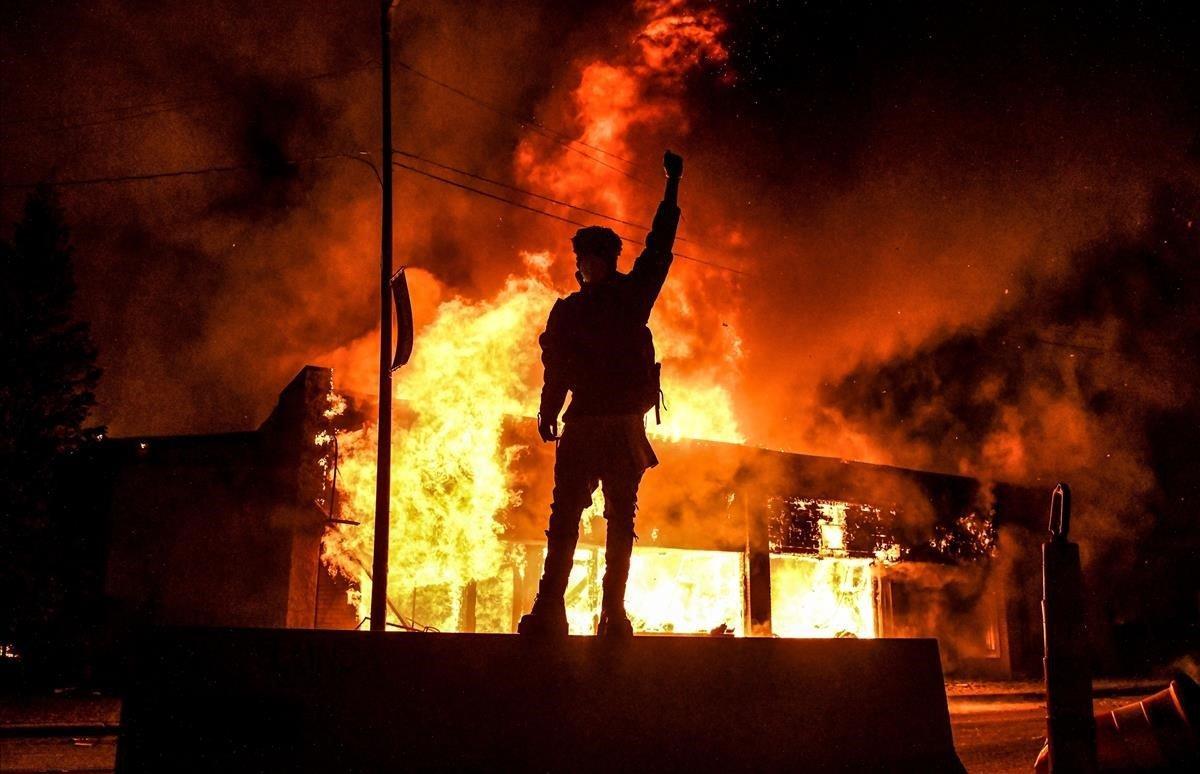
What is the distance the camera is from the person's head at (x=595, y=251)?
199 inches

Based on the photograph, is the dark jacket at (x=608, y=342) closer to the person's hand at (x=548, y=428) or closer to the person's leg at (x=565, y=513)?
the person's hand at (x=548, y=428)

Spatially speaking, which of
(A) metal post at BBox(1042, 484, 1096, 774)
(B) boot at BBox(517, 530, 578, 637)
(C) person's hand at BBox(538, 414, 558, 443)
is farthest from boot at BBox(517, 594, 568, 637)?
(A) metal post at BBox(1042, 484, 1096, 774)

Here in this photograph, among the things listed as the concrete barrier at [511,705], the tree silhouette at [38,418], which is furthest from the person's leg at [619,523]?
the tree silhouette at [38,418]

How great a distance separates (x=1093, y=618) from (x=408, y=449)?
25.2 meters

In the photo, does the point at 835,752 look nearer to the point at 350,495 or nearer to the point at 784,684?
the point at 784,684

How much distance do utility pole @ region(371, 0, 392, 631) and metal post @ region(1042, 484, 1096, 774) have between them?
10535 millimetres

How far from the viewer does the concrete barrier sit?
11.0ft

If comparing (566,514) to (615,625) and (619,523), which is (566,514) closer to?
(619,523)

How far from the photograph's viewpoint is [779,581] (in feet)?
78.9

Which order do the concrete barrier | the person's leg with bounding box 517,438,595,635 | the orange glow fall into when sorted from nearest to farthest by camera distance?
1. the concrete barrier
2. the person's leg with bounding box 517,438,595,635
3. the orange glow

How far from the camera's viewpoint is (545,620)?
447 centimetres

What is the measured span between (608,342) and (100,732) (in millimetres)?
9916

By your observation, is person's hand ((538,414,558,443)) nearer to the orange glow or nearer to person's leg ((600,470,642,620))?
person's leg ((600,470,642,620))

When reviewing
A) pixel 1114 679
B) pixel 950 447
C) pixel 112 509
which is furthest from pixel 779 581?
pixel 112 509
